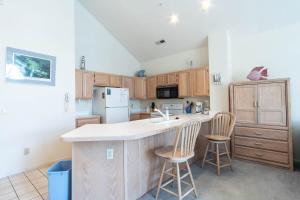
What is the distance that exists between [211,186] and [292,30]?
342cm

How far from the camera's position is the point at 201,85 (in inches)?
176

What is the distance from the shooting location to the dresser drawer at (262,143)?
3.08 metres

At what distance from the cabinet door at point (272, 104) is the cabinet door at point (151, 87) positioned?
9.93 ft

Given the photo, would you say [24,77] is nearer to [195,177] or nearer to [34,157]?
[34,157]

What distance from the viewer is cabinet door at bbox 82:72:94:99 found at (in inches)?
175

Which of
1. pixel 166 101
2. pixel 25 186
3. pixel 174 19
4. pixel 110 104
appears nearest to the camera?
pixel 25 186

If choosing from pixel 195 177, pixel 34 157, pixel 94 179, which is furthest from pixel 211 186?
pixel 34 157

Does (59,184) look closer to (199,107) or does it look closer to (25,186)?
(25,186)

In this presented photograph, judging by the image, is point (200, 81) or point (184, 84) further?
point (184, 84)

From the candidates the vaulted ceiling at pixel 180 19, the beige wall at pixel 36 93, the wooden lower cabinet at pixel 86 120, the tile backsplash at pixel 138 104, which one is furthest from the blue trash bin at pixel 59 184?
the vaulted ceiling at pixel 180 19

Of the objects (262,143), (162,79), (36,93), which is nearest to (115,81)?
(162,79)

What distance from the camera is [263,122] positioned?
10.8 ft

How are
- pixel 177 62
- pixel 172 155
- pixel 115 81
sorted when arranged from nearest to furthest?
pixel 172 155, pixel 115 81, pixel 177 62

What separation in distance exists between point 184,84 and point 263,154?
246cm
